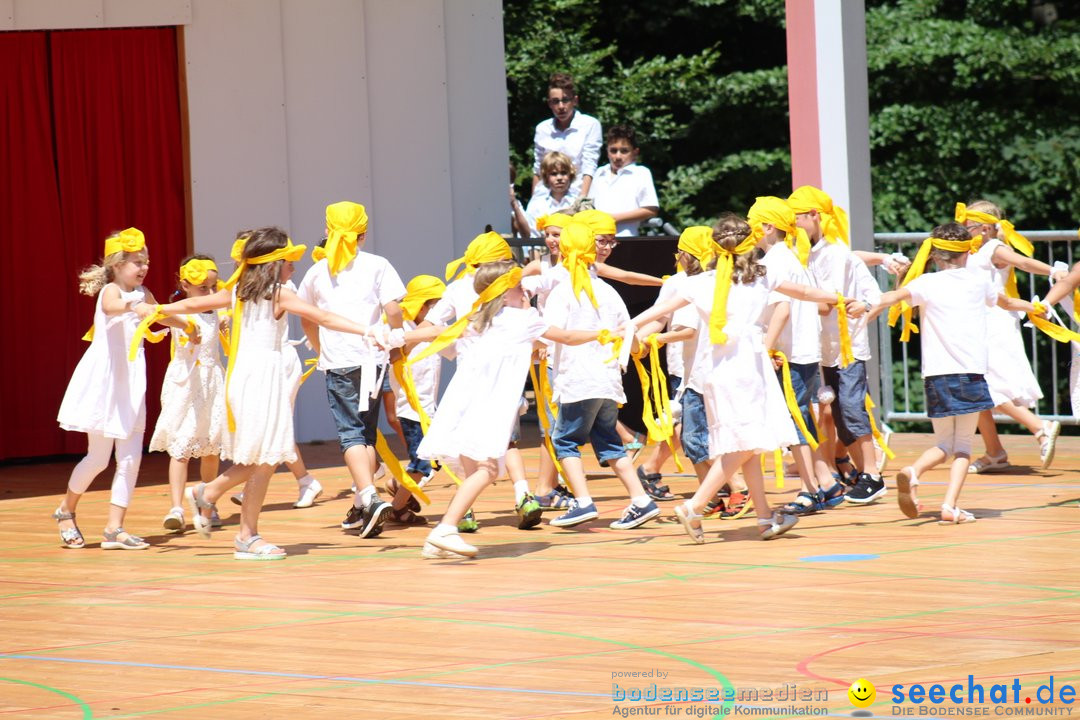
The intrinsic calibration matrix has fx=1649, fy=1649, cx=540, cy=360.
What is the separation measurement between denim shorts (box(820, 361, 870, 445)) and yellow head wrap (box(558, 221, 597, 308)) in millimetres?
1658

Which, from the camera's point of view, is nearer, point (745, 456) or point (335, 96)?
point (745, 456)

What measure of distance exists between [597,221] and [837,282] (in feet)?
4.83

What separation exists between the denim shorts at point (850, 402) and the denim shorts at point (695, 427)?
92 cm

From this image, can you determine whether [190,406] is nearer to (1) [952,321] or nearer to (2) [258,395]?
(2) [258,395]

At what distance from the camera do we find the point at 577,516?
9.05 m

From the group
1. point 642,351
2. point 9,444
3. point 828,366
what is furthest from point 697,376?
point 9,444

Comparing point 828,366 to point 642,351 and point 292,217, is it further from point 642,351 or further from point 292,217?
point 292,217

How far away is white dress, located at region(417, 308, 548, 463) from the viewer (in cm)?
820

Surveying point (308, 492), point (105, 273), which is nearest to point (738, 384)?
point (308, 492)

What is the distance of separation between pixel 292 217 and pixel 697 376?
600 centimetres

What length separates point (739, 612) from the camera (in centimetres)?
675

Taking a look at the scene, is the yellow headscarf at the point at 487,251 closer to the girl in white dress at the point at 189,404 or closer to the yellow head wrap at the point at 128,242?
the girl in white dress at the point at 189,404

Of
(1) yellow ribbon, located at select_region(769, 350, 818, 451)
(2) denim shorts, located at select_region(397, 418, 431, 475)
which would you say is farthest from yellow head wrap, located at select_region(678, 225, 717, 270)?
(2) denim shorts, located at select_region(397, 418, 431, 475)

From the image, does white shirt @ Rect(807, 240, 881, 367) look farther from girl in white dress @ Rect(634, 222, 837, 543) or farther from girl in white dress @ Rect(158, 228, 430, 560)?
girl in white dress @ Rect(158, 228, 430, 560)
